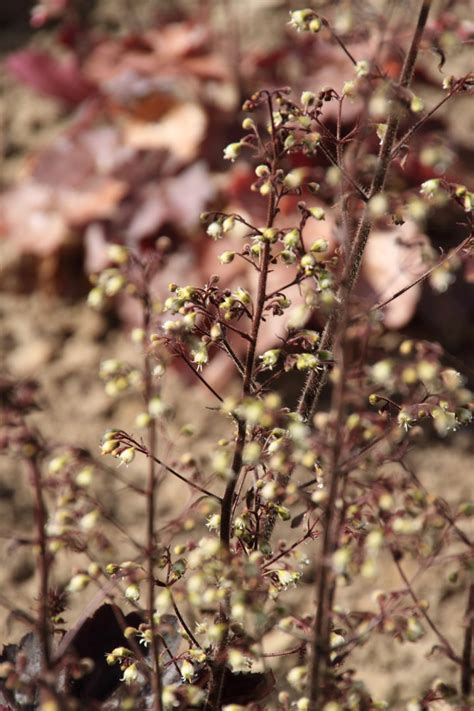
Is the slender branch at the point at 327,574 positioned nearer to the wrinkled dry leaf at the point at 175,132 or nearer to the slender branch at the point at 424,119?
the slender branch at the point at 424,119

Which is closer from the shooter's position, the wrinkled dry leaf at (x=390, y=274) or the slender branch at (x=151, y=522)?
the slender branch at (x=151, y=522)

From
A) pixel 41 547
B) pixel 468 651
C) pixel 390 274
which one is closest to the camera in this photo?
pixel 41 547

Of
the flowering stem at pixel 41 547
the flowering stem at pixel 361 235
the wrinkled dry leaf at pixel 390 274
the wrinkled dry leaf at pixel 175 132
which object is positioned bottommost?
the flowering stem at pixel 41 547

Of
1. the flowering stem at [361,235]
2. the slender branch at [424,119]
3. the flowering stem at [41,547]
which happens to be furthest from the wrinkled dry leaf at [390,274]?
the flowering stem at [41,547]

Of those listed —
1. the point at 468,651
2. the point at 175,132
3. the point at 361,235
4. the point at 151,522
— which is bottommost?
A: the point at 468,651

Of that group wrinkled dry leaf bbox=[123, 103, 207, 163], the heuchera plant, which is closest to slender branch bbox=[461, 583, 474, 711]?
the heuchera plant

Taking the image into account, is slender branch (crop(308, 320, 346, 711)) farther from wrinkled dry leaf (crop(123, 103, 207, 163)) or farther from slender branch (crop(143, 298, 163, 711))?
wrinkled dry leaf (crop(123, 103, 207, 163))

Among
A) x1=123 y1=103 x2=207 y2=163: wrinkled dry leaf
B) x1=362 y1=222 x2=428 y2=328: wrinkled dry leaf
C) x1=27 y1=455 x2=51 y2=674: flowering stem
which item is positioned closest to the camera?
x1=27 y1=455 x2=51 y2=674: flowering stem

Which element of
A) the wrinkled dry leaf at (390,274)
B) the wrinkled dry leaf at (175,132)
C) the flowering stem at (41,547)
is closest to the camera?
the flowering stem at (41,547)

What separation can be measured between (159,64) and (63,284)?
0.81 meters

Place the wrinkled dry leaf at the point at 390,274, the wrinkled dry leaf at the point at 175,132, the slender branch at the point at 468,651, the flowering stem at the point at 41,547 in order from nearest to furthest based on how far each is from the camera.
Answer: the flowering stem at the point at 41,547
the slender branch at the point at 468,651
the wrinkled dry leaf at the point at 390,274
the wrinkled dry leaf at the point at 175,132

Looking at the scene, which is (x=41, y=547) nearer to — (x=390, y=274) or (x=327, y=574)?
(x=327, y=574)

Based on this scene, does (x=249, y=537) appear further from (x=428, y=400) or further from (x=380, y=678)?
(x=380, y=678)

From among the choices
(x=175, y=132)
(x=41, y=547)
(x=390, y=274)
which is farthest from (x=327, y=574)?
(x=175, y=132)
